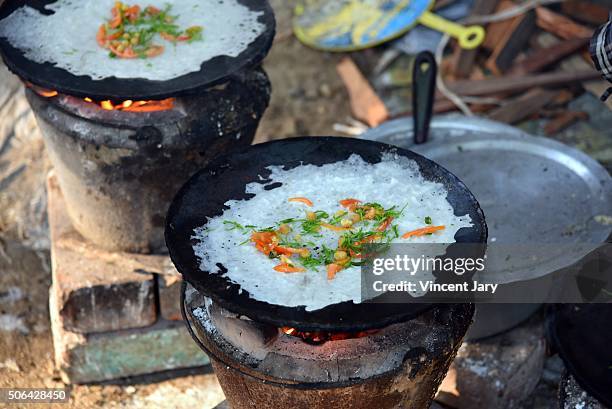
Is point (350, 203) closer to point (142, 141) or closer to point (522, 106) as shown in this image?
point (142, 141)

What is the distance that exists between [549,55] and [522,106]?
0.58 meters

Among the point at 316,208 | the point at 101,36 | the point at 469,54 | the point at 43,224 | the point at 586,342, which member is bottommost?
the point at 43,224

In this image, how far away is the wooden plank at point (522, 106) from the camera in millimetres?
5953

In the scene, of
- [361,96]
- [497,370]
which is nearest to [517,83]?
[361,96]

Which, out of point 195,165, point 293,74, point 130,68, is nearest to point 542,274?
point 195,165

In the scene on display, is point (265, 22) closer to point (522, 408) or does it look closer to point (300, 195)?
point (300, 195)

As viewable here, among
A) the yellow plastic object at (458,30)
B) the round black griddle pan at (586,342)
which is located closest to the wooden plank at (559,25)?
the yellow plastic object at (458,30)

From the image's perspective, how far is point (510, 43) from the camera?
21.0 ft

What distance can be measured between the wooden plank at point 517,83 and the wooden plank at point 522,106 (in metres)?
0.07

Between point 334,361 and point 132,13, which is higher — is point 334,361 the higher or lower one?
the lower one

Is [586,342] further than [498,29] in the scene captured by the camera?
No

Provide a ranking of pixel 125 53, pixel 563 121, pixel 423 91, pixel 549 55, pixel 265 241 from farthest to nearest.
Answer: pixel 549 55, pixel 563 121, pixel 423 91, pixel 125 53, pixel 265 241

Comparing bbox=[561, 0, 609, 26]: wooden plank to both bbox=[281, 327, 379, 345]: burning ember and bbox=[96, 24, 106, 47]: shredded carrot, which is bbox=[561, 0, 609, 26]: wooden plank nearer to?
bbox=[96, 24, 106, 47]: shredded carrot

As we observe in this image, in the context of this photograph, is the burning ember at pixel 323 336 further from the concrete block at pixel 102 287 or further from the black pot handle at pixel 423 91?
the black pot handle at pixel 423 91
